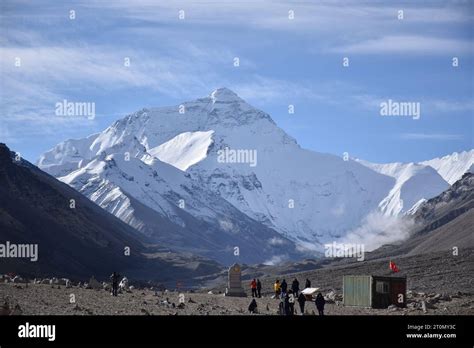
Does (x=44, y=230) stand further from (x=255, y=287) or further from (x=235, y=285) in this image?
(x=255, y=287)

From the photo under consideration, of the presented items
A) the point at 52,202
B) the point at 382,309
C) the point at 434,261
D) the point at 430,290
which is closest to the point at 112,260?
the point at 52,202

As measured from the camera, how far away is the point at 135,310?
51250mm

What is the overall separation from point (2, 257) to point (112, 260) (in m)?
57.8

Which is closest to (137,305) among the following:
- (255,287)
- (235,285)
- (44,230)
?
(255,287)

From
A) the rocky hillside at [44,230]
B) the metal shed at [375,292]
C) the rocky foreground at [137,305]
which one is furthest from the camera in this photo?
the rocky hillside at [44,230]

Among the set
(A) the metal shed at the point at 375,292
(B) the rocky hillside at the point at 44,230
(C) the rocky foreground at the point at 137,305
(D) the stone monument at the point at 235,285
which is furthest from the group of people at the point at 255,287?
(B) the rocky hillside at the point at 44,230
